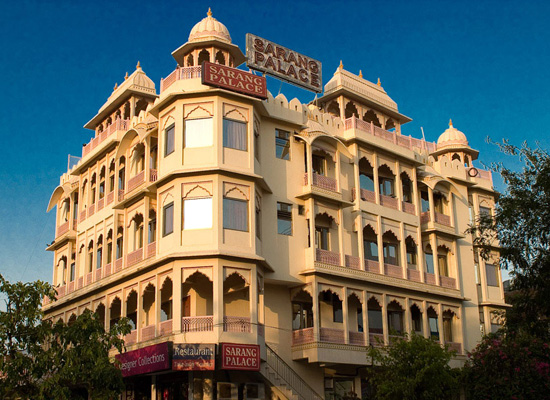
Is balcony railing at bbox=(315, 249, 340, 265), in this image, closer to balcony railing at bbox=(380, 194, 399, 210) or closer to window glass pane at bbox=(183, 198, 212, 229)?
balcony railing at bbox=(380, 194, 399, 210)

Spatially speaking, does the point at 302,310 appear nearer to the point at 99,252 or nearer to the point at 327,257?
the point at 327,257

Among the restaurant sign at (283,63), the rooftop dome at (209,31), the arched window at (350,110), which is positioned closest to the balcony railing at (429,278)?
the arched window at (350,110)

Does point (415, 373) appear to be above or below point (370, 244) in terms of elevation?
below

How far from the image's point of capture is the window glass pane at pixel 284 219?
110 feet

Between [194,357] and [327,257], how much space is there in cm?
840

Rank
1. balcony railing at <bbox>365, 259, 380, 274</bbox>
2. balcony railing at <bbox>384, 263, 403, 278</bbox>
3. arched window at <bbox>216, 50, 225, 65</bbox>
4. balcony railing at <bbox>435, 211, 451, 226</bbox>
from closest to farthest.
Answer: arched window at <bbox>216, 50, 225, 65</bbox> → balcony railing at <bbox>365, 259, 380, 274</bbox> → balcony railing at <bbox>384, 263, 403, 278</bbox> → balcony railing at <bbox>435, 211, 451, 226</bbox>

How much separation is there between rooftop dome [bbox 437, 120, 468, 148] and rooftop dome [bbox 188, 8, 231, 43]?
17.0 metres

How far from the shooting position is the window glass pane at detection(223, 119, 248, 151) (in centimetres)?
3188

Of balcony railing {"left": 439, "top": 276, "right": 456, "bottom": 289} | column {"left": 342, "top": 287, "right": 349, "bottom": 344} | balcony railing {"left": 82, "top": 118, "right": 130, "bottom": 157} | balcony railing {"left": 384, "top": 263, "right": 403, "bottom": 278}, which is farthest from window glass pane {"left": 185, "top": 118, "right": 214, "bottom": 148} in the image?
balcony railing {"left": 439, "top": 276, "right": 456, "bottom": 289}

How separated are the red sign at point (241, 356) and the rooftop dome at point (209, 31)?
13.8 m

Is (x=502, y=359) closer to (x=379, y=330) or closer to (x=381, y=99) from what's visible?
(x=379, y=330)

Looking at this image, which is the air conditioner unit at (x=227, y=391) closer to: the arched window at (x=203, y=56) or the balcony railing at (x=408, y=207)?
the balcony railing at (x=408, y=207)

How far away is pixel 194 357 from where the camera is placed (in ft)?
92.9

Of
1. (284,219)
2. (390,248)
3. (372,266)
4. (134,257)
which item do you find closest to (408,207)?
(390,248)
